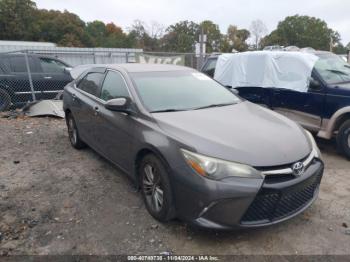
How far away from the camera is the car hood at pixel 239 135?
286 centimetres

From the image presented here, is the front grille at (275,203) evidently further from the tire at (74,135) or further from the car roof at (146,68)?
the tire at (74,135)

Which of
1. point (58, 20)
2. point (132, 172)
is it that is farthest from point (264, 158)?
point (58, 20)

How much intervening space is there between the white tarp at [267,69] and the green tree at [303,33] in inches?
2222

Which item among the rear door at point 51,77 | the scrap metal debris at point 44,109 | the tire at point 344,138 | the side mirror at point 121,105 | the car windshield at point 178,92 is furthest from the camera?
the rear door at point 51,77

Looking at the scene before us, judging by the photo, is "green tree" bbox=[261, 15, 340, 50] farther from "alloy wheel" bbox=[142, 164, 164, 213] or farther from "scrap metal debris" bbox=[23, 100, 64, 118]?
"alloy wheel" bbox=[142, 164, 164, 213]

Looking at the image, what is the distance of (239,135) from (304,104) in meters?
3.36


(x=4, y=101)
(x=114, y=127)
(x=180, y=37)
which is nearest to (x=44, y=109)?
(x=4, y=101)

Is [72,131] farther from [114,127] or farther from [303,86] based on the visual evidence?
[303,86]

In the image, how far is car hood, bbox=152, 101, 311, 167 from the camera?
2.86 m

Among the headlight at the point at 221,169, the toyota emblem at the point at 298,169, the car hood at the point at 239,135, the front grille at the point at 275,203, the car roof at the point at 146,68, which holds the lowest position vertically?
the front grille at the point at 275,203

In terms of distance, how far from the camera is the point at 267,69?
6.58 m

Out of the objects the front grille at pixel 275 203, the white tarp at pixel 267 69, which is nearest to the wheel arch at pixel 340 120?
the white tarp at pixel 267 69

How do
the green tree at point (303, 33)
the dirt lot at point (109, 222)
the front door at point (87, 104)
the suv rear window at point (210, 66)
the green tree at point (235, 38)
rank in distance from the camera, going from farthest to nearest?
the green tree at point (235, 38), the green tree at point (303, 33), the suv rear window at point (210, 66), the front door at point (87, 104), the dirt lot at point (109, 222)

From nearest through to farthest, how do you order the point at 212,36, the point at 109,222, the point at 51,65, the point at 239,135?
the point at 239,135, the point at 109,222, the point at 51,65, the point at 212,36
